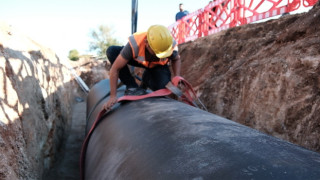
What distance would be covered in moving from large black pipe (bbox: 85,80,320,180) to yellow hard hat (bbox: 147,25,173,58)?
0.96m

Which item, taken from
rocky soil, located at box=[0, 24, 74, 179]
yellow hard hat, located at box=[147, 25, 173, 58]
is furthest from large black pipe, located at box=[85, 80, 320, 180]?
yellow hard hat, located at box=[147, 25, 173, 58]

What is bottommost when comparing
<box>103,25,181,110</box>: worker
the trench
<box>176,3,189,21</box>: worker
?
the trench

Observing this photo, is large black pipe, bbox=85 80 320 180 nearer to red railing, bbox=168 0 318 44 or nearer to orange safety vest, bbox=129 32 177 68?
orange safety vest, bbox=129 32 177 68

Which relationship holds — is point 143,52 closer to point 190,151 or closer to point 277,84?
point 277,84

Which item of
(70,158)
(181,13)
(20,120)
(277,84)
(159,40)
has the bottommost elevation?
(70,158)

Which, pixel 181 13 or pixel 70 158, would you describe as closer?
pixel 70 158

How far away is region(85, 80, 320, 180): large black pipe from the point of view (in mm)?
999

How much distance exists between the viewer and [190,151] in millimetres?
1216

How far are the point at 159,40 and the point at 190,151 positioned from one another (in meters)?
1.78

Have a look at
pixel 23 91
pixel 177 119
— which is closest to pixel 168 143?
pixel 177 119

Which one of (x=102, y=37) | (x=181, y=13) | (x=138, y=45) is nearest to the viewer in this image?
(x=138, y=45)

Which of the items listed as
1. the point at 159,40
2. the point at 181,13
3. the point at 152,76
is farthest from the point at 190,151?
the point at 181,13

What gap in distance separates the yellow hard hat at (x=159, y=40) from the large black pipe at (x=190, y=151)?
37.8 inches

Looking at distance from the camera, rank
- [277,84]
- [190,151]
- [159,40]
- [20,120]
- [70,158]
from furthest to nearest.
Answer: [70,158], [277,84], [159,40], [20,120], [190,151]
